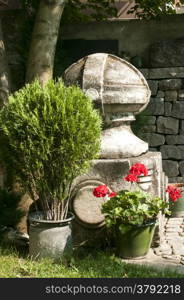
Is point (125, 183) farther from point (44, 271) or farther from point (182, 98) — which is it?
point (182, 98)

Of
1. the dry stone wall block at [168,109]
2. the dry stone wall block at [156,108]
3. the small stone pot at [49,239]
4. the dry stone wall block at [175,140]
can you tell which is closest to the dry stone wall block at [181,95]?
the dry stone wall block at [168,109]

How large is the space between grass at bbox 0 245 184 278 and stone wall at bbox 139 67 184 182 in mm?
3741

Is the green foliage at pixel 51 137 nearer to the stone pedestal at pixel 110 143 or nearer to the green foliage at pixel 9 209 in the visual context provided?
the stone pedestal at pixel 110 143

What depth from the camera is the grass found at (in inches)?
175

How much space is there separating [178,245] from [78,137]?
1821mm

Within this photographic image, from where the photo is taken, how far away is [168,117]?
849 centimetres

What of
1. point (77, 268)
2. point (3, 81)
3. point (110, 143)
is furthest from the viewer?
point (3, 81)

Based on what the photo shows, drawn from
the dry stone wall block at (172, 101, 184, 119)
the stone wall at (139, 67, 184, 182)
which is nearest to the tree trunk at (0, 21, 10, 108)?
the stone wall at (139, 67, 184, 182)

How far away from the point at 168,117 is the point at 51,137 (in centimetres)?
418

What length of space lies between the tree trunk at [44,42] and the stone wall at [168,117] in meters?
2.70

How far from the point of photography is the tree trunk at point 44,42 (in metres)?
6.11

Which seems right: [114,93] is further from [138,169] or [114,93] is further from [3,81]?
[3,81]

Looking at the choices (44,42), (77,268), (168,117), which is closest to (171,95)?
(168,117)

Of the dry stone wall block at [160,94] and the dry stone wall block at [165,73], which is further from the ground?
the dry stone wall block at [165,73]
